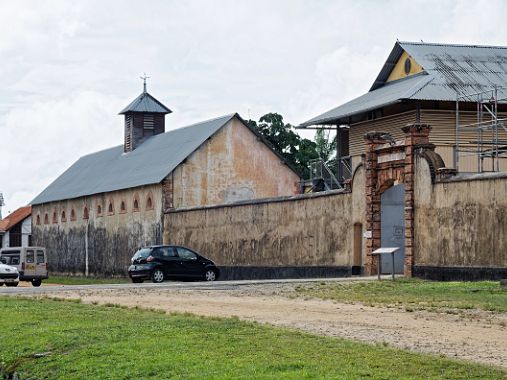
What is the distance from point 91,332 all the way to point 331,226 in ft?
74.5

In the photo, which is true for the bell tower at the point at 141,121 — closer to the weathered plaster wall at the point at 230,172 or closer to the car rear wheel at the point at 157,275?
the weathered plaster wall at the point at 230,172

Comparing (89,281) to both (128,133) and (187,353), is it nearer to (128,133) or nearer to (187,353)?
(128,133)

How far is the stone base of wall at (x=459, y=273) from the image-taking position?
31969 millimetres

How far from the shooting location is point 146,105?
7594 cm

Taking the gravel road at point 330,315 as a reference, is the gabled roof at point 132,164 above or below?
above

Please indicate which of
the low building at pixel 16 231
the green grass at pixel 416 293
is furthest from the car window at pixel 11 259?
the low building at pixel 16 231

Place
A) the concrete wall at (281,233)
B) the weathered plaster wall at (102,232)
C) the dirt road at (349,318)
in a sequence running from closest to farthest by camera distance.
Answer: the dirt road at (349,318) → the concrete wall at (281,233) → the weathered plaster wall at (102,232)

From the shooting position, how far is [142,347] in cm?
1722

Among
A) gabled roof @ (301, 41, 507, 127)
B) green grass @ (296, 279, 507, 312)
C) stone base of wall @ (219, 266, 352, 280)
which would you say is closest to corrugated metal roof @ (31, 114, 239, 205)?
gabled roof @ (301, 41, 507, 127)

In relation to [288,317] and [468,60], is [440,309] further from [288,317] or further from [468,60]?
[468,60]

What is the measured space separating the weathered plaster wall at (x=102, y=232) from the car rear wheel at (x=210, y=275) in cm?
1416

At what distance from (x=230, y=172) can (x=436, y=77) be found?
15.2 m

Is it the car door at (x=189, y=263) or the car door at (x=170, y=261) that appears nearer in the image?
the car door at (x=170, y=261)

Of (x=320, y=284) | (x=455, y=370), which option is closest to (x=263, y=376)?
(x=455, y=370)
